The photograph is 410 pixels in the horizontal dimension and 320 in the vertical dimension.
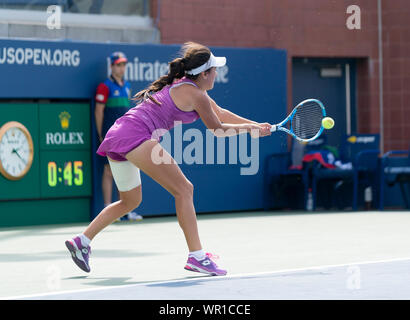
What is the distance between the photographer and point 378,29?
1703cm

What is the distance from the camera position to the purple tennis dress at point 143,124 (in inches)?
298

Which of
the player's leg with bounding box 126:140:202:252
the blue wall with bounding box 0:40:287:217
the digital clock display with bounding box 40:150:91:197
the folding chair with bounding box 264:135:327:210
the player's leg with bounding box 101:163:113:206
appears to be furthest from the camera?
the folding chair with bounding box 264:135:327:210

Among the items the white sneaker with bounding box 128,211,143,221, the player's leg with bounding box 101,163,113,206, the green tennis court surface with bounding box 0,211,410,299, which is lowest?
the green tennis court surface with bounding box 0,211,410,299

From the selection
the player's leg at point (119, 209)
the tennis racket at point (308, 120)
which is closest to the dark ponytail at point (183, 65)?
the player's leg at point (119, 209)

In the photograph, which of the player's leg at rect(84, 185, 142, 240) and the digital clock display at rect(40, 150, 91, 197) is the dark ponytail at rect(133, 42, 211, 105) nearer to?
the player's leg at rect(84, 185, 142, 240)

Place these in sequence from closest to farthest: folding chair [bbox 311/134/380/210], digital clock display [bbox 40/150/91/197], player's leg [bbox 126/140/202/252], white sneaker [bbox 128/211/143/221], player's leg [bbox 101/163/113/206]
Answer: player's leg [bbox 126/140/202/252] → digital clock display [bbox 40/150/91/197] → player's leg [bbox 101/163/113/206] → white sneaker [bbox 128/211/143/221] → folding chair [bbox 311/134/380/210]

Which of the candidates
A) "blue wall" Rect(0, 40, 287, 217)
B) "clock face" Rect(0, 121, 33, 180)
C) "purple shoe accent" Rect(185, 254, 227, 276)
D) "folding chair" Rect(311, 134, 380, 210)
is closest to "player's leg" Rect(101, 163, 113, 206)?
"blue wall" Rect(0, 40, 287, 217)

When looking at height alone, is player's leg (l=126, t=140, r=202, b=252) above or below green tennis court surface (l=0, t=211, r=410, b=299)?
above

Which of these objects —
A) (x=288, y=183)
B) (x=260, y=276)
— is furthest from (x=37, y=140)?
(x=260, y=276)

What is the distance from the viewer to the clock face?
13.0m

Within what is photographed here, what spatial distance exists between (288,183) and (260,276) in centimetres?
820

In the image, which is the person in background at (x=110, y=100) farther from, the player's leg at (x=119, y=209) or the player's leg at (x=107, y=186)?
the player's leg at (x=119, y=209)
